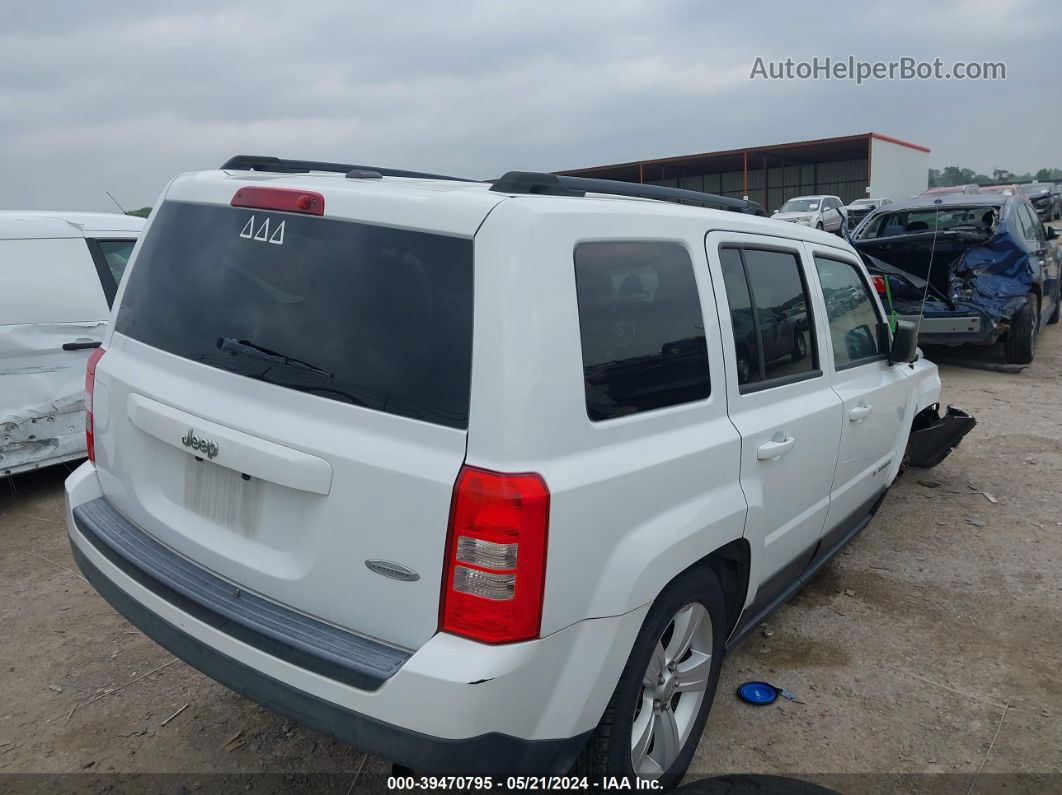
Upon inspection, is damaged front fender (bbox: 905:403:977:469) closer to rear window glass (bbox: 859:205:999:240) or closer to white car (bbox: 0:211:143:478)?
rear window glass (bbox: 859:205:999:240)

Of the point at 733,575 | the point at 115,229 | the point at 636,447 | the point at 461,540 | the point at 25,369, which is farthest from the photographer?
the point at 115,229

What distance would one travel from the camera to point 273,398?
212 centimetres

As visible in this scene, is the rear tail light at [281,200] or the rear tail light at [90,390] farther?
the rear tail light at [90,390]

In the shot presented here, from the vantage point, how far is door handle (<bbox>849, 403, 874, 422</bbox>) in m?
3.42

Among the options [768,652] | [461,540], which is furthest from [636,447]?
[768,652]

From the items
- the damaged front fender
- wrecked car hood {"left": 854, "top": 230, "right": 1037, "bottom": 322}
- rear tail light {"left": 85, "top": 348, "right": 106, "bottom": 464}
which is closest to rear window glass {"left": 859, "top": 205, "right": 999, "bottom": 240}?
wrecked car hood {"left": 854, "top": 230, "right": 1037, "bottom": 322}

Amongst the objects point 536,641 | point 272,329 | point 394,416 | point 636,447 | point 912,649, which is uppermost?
point 272,329

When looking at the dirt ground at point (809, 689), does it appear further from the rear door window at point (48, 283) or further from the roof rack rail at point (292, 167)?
the roof rack rail at point (292, 167)

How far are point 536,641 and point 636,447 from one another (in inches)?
22.8

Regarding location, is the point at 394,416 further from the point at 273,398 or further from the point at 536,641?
the point at 536,641

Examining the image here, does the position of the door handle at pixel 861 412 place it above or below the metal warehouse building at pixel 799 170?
below

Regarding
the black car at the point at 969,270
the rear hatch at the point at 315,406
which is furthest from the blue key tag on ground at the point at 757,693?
the black car at the point at 969,270

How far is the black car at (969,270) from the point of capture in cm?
863

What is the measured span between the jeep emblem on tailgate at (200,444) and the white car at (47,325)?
11.2ft
